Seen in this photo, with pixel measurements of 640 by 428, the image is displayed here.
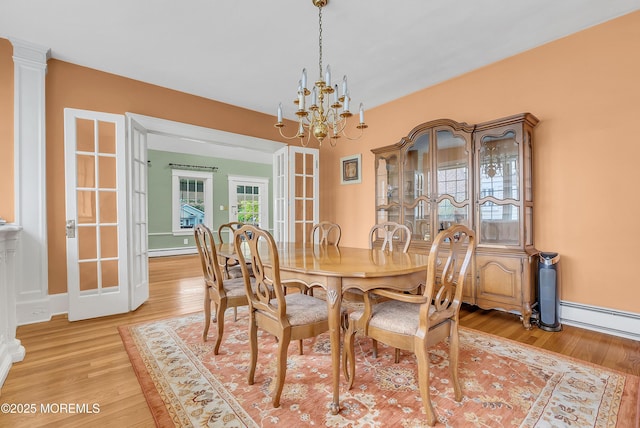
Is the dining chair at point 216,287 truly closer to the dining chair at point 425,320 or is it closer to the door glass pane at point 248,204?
the dining chair at point 425,320

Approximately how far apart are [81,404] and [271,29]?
2.95 metres

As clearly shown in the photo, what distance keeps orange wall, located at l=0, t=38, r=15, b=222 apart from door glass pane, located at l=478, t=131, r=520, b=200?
456cm

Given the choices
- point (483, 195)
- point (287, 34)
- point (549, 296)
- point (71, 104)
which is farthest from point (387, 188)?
point (71, 104)

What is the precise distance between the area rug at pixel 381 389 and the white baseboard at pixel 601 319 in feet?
2.64

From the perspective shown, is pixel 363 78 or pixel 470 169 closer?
pixel 470 169

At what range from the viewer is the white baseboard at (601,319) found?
90.7 inches

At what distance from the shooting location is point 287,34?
101 inches

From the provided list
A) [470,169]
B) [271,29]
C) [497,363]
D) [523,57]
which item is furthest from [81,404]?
[523,57]

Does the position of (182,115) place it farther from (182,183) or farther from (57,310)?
(182,183)

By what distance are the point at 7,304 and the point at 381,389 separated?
2.57 m

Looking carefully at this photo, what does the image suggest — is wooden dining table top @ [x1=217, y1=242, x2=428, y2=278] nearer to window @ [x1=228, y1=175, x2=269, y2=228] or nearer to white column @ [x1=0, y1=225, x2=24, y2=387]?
white column @ [x1=0, y1=225, x2=24, y2=387]

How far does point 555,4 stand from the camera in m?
2.21

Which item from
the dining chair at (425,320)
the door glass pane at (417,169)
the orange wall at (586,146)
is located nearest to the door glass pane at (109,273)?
the dining chair at (425,320)

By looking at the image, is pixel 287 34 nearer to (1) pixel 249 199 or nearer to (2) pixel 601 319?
(2) pixel 601 319
